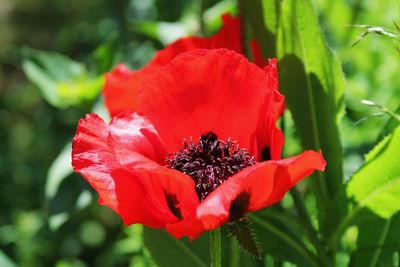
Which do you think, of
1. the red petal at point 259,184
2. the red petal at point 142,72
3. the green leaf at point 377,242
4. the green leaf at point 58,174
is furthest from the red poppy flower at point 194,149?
the green leaf at point 58,174

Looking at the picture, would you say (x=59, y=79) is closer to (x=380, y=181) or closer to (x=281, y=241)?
(x=281, y=241)

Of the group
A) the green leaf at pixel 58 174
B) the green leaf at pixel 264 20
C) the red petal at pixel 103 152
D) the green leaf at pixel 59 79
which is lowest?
the green leaf at pixel 58 174

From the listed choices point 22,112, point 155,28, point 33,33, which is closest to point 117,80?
point 155,28

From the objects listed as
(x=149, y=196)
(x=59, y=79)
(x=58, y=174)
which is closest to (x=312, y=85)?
(x=149, y=196)

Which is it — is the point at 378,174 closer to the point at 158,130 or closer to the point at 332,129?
the point at 332,129

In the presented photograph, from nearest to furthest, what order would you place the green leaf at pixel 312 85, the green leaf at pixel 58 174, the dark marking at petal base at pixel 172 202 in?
1. the dark marking at petal base at pixel 172 202
2. the green leaf at pixel 312 85
3. the green leaf at pixel 58 174

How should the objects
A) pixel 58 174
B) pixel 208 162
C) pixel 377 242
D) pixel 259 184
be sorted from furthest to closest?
pixel 58 174, pixel 377 242, pixel 208 162, pixel 259 184

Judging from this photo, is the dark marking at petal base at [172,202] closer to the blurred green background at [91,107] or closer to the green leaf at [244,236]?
the green leaf at [244,236]
